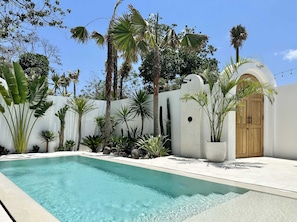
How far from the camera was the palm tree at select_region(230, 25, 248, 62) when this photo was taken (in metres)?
25.4

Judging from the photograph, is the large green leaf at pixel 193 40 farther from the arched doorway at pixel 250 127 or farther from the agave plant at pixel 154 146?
the agave plant at pixel 154 146

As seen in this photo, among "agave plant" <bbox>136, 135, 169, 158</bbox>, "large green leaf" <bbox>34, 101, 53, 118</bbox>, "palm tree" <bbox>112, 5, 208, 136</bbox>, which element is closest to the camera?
"palm tree" <bbox>112, 5, 208, 136</bbox>

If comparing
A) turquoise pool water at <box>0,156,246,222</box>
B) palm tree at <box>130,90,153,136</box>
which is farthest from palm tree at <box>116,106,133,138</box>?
turquoise pool water at <box>0,156,246,222</box>

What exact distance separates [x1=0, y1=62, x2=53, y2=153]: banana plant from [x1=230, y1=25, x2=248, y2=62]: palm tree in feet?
64.5

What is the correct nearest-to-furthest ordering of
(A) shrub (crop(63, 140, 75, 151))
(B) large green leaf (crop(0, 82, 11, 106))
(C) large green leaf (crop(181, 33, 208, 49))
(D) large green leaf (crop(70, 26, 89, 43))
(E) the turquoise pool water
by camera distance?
(E) the turquoise pool water
(C) large green leaf (crop(181, 33, 208, 49))
(B) large green leaf (crop(0, 82, 11, 106))
(D) large green leaf (crop(70, 26, 89, 43))
(A) shrub (crop(63, 140, 75, 151))

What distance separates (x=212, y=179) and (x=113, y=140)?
851cm

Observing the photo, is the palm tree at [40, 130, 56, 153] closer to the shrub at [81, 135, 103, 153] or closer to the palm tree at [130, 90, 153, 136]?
the shrub at [81, 135, 103, 153]

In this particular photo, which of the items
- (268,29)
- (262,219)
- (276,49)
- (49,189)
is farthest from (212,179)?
(276,49)

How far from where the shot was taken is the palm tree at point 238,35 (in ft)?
83.3

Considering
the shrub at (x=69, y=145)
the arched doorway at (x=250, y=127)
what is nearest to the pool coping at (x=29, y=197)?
the arched doorway at (x=250, y=127)

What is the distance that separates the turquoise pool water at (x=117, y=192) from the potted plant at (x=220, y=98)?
10.0ft

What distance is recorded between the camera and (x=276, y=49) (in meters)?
18.3

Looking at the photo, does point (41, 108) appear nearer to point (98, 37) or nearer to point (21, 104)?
point (21, 104)

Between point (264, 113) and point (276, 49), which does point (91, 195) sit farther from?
point (276, 49)
